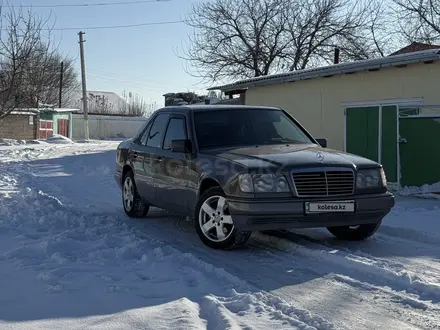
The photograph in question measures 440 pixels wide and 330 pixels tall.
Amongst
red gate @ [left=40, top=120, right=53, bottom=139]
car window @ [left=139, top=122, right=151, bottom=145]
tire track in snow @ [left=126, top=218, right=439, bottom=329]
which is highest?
red gate @ [left=40, top=120, right=53, bottom=139]

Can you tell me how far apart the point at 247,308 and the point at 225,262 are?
1537 mm

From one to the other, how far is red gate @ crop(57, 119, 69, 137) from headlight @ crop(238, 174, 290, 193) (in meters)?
42.2

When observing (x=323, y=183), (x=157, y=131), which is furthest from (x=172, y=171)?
(x=323, y=183)

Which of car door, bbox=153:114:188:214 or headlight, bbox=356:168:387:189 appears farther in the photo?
car door, bbox=153:114:188:214

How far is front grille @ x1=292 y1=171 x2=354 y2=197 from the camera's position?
6027mm

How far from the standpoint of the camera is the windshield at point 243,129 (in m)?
7.32

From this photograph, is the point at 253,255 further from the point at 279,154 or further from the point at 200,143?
the point at 200,143

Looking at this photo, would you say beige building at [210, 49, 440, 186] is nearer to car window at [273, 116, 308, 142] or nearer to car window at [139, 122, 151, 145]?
car window at [273, 116, 308, 142]

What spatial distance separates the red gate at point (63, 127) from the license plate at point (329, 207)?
4236 centimetres

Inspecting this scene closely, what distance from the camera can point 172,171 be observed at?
→ 7520mm

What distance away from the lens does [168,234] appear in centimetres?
745

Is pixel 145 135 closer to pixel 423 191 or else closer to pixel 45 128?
pixel 423 191

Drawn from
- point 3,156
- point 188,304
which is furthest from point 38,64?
point 188,304

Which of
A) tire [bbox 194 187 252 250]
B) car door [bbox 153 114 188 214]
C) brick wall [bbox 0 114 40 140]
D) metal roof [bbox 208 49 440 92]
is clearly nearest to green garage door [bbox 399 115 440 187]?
metal roof [bbox 208 49 440 92]
